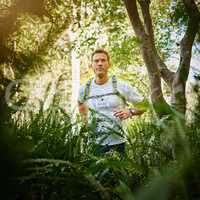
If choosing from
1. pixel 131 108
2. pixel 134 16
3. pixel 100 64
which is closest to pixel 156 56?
pixel 134 16

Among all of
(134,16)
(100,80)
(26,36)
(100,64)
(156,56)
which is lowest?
(26,36)

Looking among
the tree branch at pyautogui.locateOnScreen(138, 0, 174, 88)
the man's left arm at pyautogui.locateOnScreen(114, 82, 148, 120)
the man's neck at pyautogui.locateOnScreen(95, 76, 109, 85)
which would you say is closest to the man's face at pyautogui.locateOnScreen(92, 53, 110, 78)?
the man's neck at pyautogui.locateOnScreen(95, 76, 109, 85)

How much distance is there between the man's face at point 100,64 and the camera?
497 centimetres

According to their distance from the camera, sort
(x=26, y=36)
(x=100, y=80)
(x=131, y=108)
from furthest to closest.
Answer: (x=100, y=80)
(x=131, y=108)
(x=26, y=36)

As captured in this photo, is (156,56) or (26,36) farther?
(156,56)

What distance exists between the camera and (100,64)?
5035 millimetres

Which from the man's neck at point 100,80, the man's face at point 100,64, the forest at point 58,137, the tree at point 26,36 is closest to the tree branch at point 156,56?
the man's face at point 100,64

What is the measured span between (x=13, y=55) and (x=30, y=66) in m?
0.07

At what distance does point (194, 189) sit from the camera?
56.2 inches

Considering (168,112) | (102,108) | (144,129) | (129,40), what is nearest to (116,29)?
(129,40)

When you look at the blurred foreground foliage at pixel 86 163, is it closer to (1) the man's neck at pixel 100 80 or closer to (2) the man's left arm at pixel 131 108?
(2) the man's left arm at pixel 131 108

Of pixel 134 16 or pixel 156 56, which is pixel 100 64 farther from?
pixel 134 16

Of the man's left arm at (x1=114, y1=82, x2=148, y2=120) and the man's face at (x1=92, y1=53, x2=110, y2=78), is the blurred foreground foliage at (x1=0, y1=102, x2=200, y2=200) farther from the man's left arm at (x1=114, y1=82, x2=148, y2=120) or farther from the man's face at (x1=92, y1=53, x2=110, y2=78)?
the man's face at (x1=92, y1=53, x2=110, y2=78)

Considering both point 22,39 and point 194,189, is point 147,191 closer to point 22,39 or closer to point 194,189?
point 194,189
